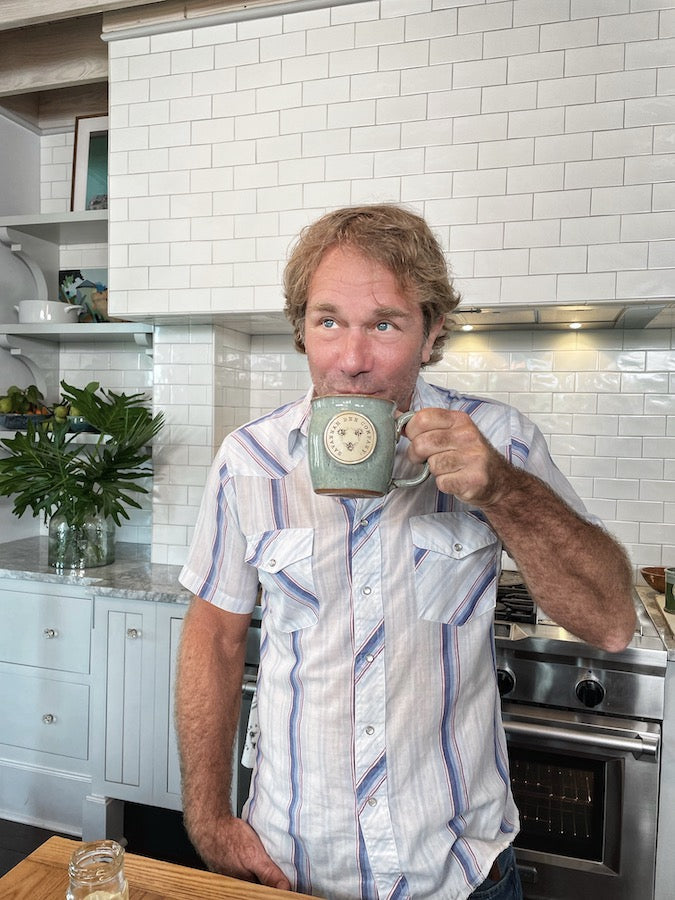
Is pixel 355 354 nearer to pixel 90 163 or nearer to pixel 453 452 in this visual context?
pixel 453 452

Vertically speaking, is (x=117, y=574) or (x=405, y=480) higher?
(x=405, y=480)

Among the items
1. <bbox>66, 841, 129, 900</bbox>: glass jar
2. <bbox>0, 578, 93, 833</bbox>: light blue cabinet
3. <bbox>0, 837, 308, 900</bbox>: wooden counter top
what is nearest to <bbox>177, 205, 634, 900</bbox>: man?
<bbox>0, 837, 308, 900</bbox>: wooden counter top

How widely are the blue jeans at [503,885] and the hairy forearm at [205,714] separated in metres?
0.41

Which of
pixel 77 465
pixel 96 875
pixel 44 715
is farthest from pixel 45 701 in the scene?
pixel 96 875

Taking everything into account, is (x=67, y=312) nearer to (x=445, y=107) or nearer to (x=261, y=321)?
(x=261, y=321)

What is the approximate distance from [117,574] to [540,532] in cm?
190

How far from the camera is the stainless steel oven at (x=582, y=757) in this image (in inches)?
72.8

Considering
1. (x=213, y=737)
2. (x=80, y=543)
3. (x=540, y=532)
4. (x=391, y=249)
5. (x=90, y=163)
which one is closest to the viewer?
(x=540, y=532)

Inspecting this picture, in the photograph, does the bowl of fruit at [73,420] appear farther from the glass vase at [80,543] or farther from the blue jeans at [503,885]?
the blue jeans at [503,885]

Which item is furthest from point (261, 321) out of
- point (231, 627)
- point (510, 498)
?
point (510, 498)

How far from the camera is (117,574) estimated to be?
2.51m

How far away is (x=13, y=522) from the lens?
3059mm

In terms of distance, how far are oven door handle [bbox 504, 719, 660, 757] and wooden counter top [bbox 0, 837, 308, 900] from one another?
1276 millimetres

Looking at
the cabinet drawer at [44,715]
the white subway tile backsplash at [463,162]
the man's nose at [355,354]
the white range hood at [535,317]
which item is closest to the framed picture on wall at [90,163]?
the white subway tile backsplash at [463,162]
